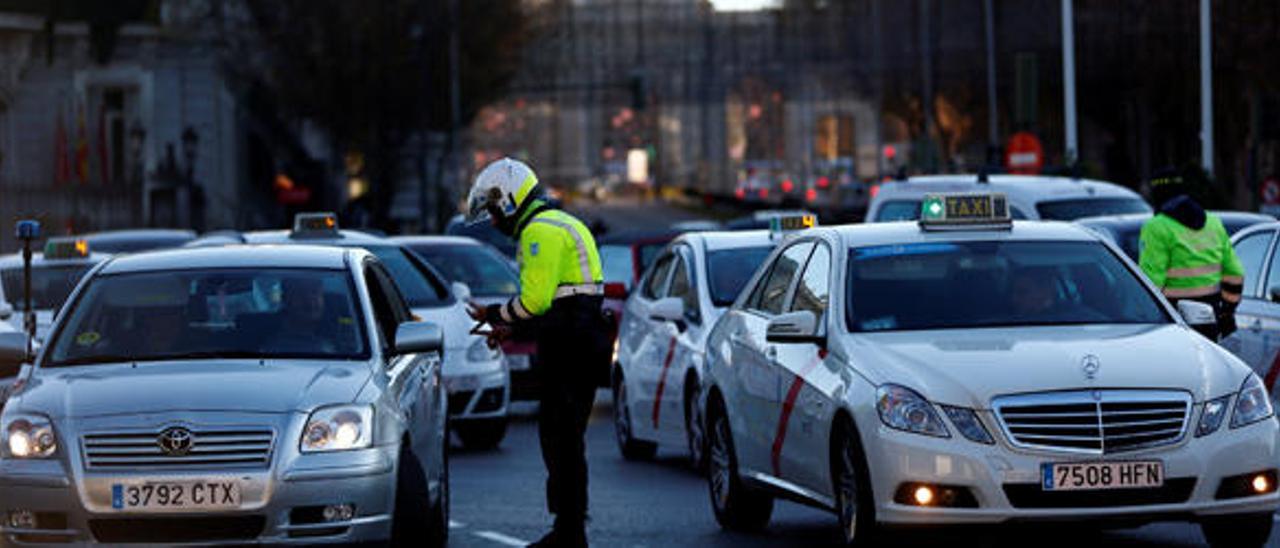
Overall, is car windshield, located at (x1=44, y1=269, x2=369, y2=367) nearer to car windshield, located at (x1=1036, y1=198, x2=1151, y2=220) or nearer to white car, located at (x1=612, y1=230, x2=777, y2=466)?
white car, located at (x1=612, y1=230, x2=777, y2=466)

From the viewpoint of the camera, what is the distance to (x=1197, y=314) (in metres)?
11.8

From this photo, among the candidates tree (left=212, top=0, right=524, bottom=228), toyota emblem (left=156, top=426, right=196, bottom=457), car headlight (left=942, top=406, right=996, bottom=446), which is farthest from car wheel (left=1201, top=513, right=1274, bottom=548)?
tree (left=212, top=0, right=524, bottom=228)

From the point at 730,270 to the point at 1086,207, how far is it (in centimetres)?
808

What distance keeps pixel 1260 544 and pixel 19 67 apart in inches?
2362

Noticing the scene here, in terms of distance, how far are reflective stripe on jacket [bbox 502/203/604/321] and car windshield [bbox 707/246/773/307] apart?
212 inches

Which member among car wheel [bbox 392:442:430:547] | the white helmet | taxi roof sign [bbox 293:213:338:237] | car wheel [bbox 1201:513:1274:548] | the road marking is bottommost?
the road marking

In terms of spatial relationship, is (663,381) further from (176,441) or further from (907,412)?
(176,441)

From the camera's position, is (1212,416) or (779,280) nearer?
(1212,416)

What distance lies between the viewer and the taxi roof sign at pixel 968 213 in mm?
12211

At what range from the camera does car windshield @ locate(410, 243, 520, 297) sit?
2345cm

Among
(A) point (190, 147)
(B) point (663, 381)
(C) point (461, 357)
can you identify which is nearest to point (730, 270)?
(B) point (663, 381)

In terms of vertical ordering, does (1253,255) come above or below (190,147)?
below

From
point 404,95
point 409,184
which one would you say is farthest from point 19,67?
point 409,184

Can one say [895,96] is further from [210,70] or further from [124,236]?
[124,236]
